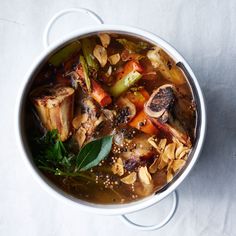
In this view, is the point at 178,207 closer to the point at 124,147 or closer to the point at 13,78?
the point at 124,147

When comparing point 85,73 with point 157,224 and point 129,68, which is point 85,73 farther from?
point 157,224

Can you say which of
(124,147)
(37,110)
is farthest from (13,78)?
(124,147)

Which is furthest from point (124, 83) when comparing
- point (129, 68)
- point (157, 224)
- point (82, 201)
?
point (157, 224)

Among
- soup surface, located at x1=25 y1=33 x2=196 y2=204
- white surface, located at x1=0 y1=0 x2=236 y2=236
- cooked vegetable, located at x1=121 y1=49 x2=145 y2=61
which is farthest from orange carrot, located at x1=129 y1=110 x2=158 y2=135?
white surface, located at x1=0 y1=0 x2=236 y2=236

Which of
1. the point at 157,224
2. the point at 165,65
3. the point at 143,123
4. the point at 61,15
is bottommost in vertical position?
the point at 157,224

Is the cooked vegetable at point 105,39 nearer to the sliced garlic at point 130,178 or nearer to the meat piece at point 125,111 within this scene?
the meat piece at point 125,111
